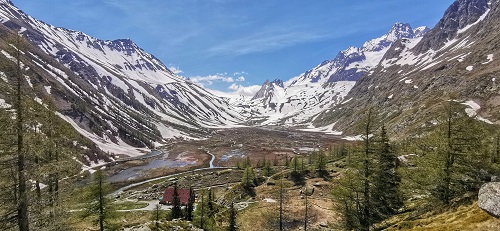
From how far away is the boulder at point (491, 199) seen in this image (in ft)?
76.1

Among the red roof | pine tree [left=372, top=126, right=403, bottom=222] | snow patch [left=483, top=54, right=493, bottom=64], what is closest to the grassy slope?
pine tree [left=372, top=126, right=403, bottom=222]

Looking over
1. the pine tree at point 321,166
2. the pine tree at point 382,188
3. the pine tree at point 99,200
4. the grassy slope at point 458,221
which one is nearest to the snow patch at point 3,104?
the pine tree at point 99,200

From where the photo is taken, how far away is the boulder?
23203 mm

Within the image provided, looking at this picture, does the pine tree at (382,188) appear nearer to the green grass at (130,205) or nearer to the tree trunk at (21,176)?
the tree trunk at (21,176)

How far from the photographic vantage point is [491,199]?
78.5ft

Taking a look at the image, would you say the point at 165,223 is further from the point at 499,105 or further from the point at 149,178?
the point at 499,105

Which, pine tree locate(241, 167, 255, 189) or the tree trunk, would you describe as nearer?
the tree trunk

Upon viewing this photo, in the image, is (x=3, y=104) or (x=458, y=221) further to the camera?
(x=458, y=221)

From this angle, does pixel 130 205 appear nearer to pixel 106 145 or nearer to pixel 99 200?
pixel 99 200

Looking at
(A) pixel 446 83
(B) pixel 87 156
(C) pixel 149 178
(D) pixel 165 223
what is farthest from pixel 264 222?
(A) pixel 446 83

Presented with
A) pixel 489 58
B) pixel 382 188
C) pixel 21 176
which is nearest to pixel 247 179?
pixel 382 188

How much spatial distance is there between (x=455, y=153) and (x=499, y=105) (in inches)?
5292

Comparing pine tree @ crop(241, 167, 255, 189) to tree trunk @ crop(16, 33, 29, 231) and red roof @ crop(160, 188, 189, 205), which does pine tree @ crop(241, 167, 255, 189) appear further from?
tree trunk @ crop(16, 33, 29, 231)

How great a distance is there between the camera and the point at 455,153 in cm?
3077
